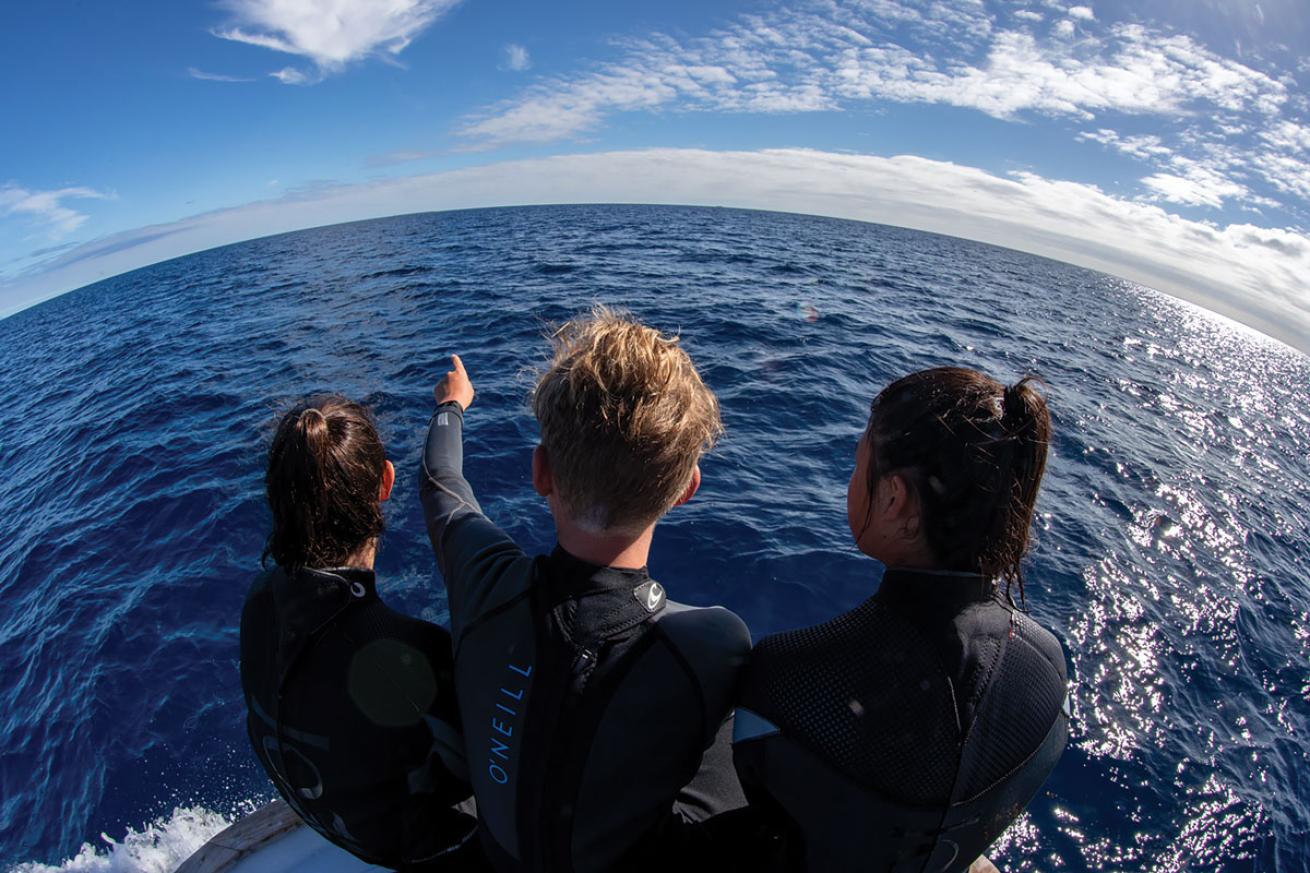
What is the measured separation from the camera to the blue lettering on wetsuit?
1582 mm

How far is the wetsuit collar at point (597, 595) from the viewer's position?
154cm

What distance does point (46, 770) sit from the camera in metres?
5.32

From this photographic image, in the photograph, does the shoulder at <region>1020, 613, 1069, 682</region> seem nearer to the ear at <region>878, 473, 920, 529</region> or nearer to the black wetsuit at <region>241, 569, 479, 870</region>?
the ear at <region>878, 473, 920, 529</region>

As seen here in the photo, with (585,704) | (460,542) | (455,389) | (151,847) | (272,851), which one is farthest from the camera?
(151,847)

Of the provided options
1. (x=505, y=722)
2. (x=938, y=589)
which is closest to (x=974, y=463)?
(x=938, y=589)

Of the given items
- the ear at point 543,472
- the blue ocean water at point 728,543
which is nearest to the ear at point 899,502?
the ear at point 543,472

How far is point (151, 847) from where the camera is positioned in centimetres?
452

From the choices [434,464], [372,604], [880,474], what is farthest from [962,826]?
[434,464]

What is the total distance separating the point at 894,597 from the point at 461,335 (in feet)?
48.1

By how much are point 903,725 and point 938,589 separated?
1.21 feet

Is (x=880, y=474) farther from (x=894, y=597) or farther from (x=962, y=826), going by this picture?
(x=962, y=826)

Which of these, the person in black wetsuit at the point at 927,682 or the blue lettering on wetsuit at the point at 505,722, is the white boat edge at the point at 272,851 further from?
the blue lettering on wetsuit at the point at 505,722

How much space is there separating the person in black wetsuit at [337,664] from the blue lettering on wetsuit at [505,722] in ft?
1.74

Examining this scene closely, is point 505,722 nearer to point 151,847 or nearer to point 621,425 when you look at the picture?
point 621,425
